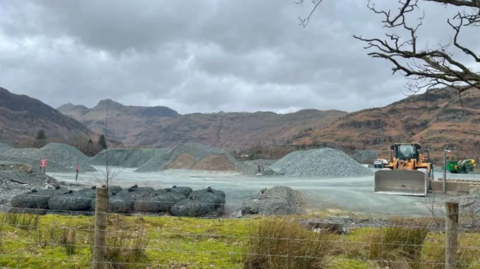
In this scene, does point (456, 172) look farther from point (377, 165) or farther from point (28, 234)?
point (28, 234)

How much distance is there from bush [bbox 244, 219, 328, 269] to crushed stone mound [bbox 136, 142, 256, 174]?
39.0m

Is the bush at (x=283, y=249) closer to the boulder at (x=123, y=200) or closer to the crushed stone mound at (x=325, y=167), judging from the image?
the boulder at (x=123, y=200)

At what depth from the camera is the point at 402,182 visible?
70.8 ft

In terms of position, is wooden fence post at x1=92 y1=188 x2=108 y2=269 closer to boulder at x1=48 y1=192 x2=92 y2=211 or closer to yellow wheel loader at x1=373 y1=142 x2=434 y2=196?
boulder at x1=48 y1=192 x2=92 y2=211

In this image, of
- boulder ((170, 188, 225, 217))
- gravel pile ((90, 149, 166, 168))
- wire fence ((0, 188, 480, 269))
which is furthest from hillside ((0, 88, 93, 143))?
wire fence ((0, 188, 480, 269))

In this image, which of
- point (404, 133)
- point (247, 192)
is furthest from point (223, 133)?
point (247, 192)

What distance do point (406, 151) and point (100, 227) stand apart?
2273 cm

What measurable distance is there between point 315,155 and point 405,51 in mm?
38901

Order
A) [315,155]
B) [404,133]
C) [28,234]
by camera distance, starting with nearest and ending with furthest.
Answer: [28,234] → [315,155] → [404,133]

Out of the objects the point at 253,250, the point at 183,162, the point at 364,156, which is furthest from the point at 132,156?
the point at 253,250

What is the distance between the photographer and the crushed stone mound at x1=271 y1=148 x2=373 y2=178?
41406mm

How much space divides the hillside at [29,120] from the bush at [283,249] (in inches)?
5071

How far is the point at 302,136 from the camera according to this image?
5059 inches

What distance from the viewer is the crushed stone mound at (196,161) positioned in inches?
1908
